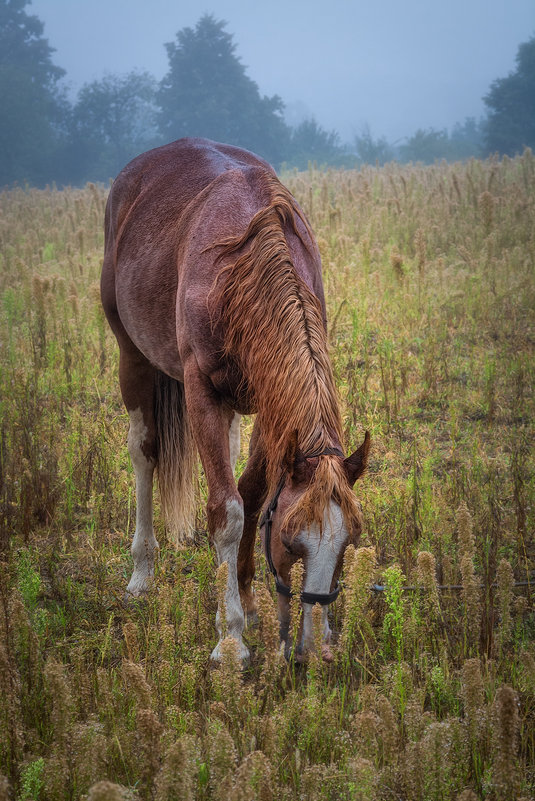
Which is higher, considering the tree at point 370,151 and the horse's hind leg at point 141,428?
the tree at point 370,151

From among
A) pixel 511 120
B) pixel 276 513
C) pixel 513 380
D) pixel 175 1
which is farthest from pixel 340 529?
pixel 175 1

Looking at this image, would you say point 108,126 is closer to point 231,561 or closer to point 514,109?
point 514,109

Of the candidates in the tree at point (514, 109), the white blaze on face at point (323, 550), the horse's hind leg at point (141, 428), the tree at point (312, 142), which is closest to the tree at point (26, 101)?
the tree at point (312, 142)

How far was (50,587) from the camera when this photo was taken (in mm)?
3375

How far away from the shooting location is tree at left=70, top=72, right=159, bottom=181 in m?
42.6

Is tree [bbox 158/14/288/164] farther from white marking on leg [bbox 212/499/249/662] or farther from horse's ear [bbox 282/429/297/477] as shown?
horse's ear [bbox 282/429/297/477]

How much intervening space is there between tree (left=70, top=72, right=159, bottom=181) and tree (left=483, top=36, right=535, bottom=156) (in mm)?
21580

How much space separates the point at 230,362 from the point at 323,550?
976mm

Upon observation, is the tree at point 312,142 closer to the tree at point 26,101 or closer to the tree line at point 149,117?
the tree line at point 149,117

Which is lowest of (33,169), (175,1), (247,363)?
(247,363)

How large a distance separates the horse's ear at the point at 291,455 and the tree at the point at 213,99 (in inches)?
1792

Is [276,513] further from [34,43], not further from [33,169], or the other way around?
[34,43]

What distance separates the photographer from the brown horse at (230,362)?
223 cm

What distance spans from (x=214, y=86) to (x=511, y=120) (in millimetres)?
20776
